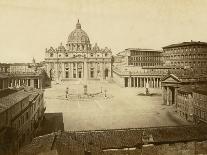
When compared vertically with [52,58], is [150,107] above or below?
below

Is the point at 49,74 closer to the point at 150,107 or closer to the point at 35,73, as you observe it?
the point at 35,73

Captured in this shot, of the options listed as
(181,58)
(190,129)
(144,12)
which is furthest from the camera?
(181,58)

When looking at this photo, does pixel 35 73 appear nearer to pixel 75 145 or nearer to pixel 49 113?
pixel 49 113

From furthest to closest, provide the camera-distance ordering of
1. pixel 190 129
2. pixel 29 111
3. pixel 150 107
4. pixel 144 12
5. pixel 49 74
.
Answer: pixel 49 74
pixel 150 107
pixel 29 111
pixel 144 12
pixel 190 129

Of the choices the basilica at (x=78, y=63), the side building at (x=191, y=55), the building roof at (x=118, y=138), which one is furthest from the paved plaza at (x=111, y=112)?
the basilica at (x=78, y=63)

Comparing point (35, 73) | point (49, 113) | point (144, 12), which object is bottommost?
point (49, 113)

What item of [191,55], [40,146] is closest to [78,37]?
[191,55]

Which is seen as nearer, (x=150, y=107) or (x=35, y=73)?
(x=150, y=107)

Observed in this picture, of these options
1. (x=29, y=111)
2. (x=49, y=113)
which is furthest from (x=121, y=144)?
(x=49, y=113)
